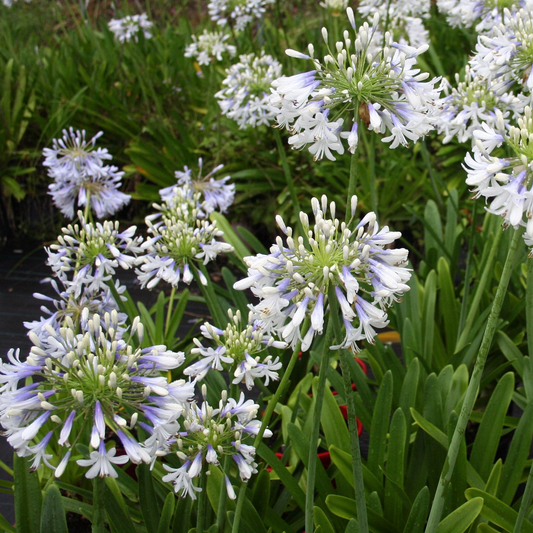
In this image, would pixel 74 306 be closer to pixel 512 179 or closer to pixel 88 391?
pixel 88 391

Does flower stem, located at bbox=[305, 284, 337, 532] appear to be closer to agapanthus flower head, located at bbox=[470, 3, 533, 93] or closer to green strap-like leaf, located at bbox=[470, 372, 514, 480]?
green strap-like leaf, located at bbox=[470, 372, 514, 480]

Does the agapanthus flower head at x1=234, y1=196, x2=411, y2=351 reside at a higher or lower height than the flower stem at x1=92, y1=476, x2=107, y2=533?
higher

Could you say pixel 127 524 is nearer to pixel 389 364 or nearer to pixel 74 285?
pixel 74 285

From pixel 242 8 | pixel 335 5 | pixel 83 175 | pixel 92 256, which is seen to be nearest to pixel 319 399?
pixel 92 256

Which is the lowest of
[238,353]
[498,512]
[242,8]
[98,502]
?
[498,512]

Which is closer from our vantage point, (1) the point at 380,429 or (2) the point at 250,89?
(1) the point at 380,429

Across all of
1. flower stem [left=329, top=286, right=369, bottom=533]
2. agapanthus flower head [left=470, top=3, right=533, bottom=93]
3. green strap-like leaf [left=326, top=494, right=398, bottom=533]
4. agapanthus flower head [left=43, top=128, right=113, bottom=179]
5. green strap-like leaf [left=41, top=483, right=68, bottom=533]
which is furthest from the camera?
agapanthus flower head [left=43, top=128, right=113, bottom=179]

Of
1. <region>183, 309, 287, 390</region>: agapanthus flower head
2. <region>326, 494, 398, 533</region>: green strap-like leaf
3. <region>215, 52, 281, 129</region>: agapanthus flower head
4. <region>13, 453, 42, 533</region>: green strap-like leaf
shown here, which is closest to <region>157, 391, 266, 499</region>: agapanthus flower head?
<region>183, 309, 287, 390</region>: agapanthus flower head
